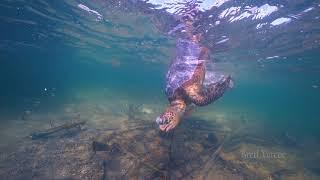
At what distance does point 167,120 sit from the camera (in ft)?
25.9

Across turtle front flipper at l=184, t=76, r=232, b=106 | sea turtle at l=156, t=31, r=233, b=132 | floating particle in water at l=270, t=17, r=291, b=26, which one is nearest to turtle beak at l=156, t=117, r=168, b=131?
sea turtle at l=156, t=31, r=233, b=132

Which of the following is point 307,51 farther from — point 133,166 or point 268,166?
point 133,166

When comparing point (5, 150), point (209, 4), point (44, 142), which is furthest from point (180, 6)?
point (5, 150)

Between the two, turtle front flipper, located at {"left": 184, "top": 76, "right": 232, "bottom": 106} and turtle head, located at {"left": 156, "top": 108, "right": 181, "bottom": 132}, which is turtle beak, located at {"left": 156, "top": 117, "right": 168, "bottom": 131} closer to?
turtle head, located at {"left": 156, "top": 108, "right": 181, "bottom": 132}

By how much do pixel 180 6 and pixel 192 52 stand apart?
3.86 metres

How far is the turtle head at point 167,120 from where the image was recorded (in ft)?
25.7

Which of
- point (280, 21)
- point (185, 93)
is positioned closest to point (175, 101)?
point (185, 93)

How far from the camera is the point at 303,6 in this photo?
1420 centimetres

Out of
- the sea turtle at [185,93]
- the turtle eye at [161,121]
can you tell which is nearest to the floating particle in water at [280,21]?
the sea turtle at [185,93]

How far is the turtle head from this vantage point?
782 cm

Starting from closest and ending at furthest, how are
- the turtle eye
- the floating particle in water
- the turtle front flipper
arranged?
the turtle eye, the turtle front flipper, the floating particle in water

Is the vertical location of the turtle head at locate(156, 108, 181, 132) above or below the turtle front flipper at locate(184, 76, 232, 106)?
below

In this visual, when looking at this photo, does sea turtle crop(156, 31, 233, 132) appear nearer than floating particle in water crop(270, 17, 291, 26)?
Yes

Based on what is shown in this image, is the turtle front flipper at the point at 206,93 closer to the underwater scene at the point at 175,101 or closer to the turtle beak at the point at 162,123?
the underwater scene at the point at 175,101
